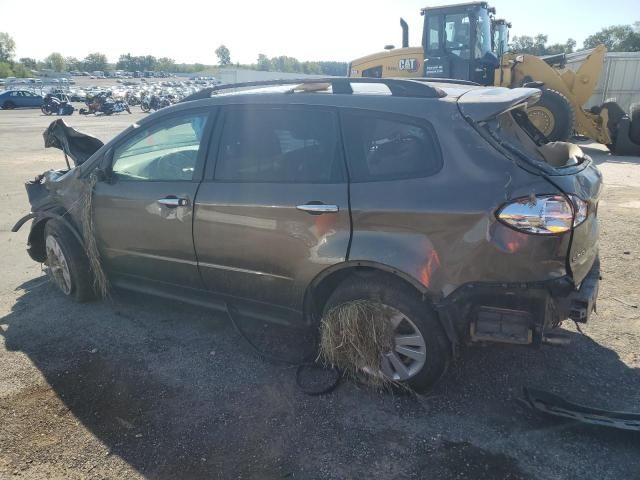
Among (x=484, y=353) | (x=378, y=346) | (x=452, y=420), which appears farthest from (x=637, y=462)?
(x=378, y=346)

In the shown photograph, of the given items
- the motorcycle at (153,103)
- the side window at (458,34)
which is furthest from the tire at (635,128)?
the motorcycle at (153,103)

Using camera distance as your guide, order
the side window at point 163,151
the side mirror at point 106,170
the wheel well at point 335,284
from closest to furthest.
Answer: the wheel well at point 335,284 → the side window at point 163,151 → the side mirror at point 106,170

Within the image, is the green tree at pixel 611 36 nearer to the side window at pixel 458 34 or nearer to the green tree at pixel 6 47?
the side window at pixel 458 34

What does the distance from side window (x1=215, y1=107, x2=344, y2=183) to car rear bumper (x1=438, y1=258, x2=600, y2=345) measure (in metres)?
1.03

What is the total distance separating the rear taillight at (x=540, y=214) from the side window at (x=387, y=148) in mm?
464

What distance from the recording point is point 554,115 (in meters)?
11.1

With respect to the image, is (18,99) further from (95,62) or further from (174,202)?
(95,62)

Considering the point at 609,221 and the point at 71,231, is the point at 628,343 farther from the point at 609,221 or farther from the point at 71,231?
the point at 71,231

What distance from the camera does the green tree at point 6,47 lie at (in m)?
116

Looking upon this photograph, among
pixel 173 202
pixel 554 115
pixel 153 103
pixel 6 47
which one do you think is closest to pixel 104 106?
pixel 153 103

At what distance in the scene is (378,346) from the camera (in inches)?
117

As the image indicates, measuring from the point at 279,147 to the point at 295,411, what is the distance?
1.68 m

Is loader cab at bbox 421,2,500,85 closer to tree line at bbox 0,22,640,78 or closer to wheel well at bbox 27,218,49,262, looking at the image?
wheel well at bbox 27,218,49,262

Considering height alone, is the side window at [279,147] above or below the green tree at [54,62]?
below
